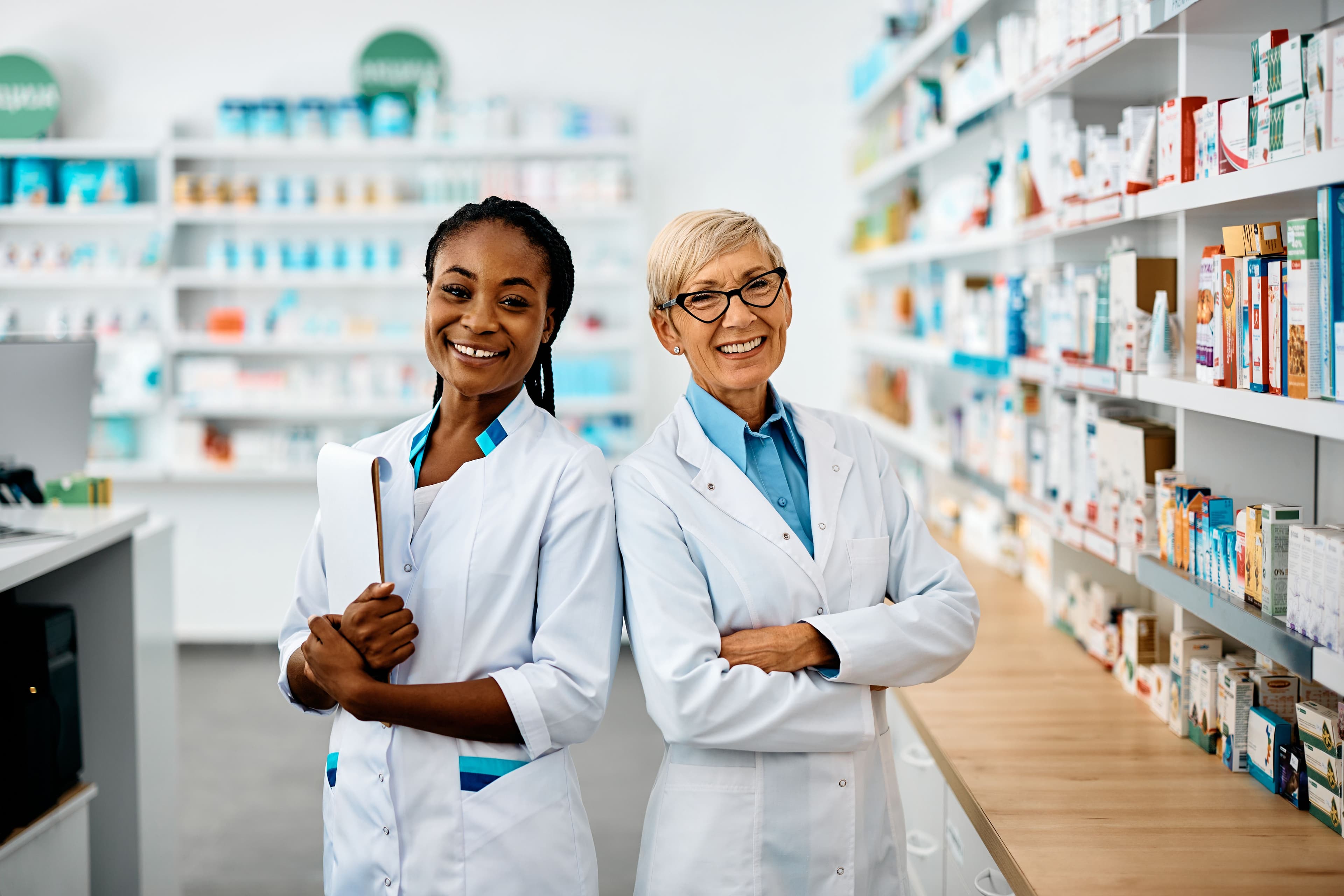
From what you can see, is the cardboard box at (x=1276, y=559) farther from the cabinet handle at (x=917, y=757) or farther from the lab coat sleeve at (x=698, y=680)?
the cabinet handle at (x=917, y=757)

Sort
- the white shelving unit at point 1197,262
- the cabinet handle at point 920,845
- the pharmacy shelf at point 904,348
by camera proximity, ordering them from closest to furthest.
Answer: the white shelving unit at point 1197,262
the cabinet handle at point 920,845
the pharmacy shelf at point 904,348

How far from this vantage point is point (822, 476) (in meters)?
1.73

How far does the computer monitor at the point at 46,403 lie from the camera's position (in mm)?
2678

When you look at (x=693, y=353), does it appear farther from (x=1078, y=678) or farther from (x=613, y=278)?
(x=613, y=278)

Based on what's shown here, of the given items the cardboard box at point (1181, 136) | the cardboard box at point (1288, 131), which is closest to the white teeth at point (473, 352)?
the cardboard box at point (1288, 131)

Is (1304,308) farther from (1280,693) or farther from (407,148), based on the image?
(407,148)

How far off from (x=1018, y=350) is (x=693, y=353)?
67.8 inches

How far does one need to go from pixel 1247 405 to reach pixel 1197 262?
1.59ft

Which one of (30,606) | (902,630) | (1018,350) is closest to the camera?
(902,630)

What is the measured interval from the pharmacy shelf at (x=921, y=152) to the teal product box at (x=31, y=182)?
4446 mm

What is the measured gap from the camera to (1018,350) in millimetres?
3115

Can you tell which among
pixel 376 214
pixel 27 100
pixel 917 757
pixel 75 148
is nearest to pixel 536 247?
pixel 917 757

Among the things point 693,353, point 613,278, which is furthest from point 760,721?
point 613,278

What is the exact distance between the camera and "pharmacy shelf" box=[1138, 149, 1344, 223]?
A: 1506mm
